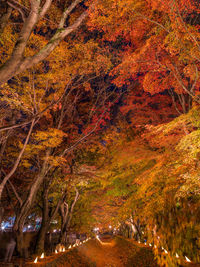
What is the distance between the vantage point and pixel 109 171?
12.6 meters

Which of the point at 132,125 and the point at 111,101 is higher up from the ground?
the point at 111,101

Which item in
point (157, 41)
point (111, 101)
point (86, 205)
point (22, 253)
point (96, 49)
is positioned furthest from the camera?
point (86, 205)

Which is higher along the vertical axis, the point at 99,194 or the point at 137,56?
the point at 137,56

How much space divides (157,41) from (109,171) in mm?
8965

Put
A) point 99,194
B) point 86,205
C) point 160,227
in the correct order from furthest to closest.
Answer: point 86,205 → point 99,194 → point 160,227

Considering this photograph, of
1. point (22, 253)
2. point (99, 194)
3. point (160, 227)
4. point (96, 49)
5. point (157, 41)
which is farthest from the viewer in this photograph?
point (99, 194)

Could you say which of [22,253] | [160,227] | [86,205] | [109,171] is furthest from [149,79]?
[86,205]

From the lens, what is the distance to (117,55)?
9.16m

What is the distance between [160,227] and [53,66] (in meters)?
8.18

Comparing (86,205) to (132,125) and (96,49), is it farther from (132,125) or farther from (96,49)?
(96,49)

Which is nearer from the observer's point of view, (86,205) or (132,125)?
(132,125)

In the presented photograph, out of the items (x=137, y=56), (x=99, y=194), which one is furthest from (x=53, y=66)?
(x=99, y=194)

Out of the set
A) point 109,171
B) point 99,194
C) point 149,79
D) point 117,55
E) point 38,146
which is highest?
point 117,55

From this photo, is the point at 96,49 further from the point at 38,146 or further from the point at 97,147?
the point at 97,147
